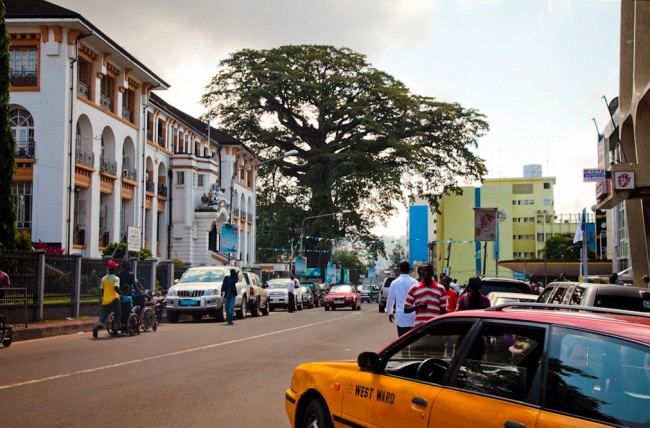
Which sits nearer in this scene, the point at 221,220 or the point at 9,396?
the point at 9,396

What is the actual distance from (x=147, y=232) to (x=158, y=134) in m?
7.85

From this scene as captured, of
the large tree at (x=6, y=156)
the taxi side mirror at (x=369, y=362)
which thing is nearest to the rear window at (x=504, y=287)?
the taxi side mirror at (x=369, y=362)

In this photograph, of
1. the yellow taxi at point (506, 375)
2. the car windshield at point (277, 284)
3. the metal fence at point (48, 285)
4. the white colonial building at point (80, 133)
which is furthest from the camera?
the car windshield at point (277, 284)

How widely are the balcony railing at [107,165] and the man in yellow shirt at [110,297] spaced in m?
22.7

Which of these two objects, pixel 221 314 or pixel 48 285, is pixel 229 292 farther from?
pixel 48 285

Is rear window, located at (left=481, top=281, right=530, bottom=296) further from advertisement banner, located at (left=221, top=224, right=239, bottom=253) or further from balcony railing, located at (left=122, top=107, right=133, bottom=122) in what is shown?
balcony railing, located at (left=122, top=107, right=133, bottom=122)

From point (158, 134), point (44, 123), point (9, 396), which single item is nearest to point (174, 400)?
point (9, 396)

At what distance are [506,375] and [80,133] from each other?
3860 cm

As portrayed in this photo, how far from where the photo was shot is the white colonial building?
36875mm

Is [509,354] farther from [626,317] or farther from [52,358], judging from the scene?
[52,358]

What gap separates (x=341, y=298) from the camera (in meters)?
44.8

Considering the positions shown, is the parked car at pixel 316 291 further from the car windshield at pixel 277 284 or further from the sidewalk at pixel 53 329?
the sidewalk at pixel 53 329

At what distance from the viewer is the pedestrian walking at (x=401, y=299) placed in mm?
12586

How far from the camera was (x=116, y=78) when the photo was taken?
43.7 metres
